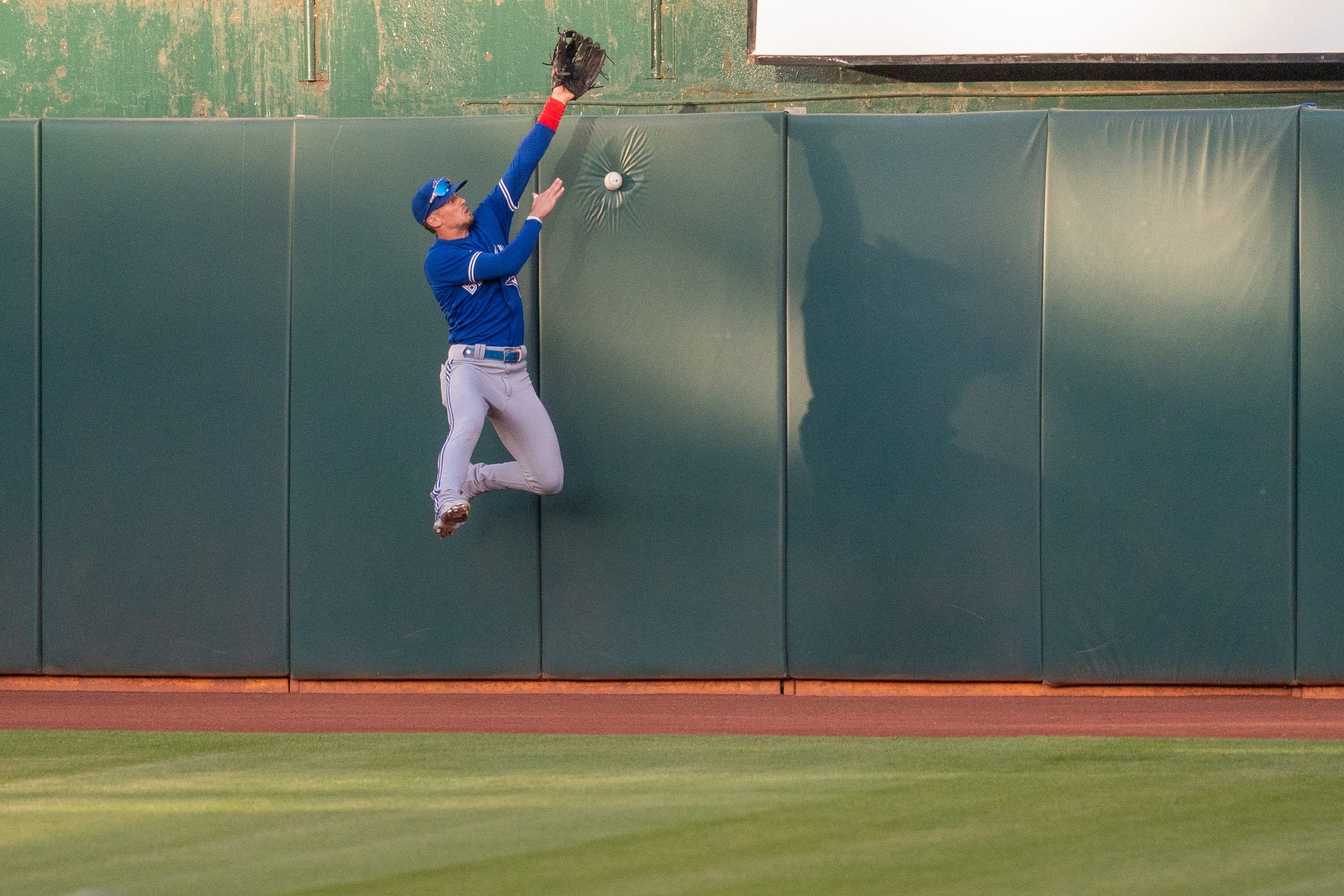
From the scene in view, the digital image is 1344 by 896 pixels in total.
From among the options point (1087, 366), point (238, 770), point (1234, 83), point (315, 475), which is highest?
point (1234, 83)

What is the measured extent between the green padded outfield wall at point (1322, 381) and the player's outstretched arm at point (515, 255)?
307 cm

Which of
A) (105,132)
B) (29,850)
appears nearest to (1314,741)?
(29,850)

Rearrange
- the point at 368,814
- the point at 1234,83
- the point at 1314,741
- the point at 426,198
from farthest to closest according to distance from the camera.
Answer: the point at 1234,83
the point at 426,198
the point at 1314,741
the point at 368,814

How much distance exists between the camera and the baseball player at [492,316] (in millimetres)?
5148

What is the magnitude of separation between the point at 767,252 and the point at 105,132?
292 centimetres

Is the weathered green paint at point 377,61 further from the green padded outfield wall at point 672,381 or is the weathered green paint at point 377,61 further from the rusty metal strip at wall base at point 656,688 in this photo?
the rusty metal strip at wall base at point 656,688

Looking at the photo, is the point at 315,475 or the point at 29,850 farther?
the point at 315,475

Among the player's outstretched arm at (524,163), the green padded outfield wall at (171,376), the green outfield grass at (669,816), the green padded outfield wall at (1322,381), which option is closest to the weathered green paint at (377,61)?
the green padded outfield wall at (171,376)

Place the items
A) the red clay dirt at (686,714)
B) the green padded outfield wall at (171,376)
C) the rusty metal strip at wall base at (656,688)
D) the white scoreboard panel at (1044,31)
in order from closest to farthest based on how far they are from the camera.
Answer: the red clay dirt at (686,714) → the rusty metal strip at wall base at (656,688) → the green padded outfield wall at (171,376) → the white scoreboard panel at (1044,31)

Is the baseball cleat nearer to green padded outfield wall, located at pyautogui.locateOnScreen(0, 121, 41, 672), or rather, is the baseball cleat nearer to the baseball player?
the baseball player

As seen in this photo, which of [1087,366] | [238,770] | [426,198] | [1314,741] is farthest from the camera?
[1087,366]

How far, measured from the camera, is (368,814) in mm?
3631

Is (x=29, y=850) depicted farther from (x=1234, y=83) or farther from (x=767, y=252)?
(x=1234, y=83)

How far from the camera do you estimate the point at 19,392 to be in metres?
5.87
